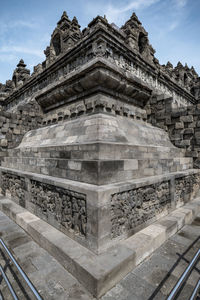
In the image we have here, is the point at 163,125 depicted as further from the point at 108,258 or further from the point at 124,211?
the point at 108,258

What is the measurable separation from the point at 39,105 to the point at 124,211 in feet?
21.8

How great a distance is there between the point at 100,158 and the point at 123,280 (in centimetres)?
209

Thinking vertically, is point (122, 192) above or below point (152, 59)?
below

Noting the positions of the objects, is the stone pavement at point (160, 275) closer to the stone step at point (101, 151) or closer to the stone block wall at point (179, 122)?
the stone step at point (101, 151)

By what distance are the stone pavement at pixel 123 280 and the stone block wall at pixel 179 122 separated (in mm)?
3813

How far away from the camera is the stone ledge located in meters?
2.47

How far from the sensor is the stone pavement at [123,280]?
96.4 inches

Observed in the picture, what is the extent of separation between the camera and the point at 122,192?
11.0ft

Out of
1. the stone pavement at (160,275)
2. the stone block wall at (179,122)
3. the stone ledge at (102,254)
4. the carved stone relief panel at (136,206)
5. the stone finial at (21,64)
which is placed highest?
the stone finial at (21,64)

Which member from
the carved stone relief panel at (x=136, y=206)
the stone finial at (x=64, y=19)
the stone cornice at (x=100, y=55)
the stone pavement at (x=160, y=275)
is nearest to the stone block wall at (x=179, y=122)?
the stone cornice at (x=100, y=55)

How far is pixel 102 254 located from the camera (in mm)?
2854

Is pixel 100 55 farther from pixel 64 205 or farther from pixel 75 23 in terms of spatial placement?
pixel 64 205

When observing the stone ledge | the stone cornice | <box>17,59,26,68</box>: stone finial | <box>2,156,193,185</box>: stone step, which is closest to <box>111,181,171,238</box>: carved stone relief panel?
the stone ledge

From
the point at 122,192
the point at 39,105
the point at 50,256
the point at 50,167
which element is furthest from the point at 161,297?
the point at 39,105
